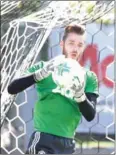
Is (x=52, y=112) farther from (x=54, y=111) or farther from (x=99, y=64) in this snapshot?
(x=99, y=64)

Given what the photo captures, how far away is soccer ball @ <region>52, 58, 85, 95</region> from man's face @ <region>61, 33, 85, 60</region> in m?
0.10

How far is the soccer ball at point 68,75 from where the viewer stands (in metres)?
1.33

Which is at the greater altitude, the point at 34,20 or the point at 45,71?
the point at 34,20

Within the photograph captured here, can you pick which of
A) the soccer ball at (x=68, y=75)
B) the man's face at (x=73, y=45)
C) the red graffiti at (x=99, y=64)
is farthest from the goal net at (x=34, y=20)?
the soccer ball at (x=68, y=75)

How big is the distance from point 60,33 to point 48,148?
514 millimetres

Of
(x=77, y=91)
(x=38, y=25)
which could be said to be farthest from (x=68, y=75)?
(x=38, y=25)

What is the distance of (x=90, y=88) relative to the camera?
4.59 feet

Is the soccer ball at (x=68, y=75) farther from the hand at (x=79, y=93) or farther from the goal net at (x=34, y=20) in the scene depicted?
the goal net at (x=34, y=20)

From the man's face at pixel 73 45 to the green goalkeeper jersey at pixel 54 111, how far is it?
0.09 meters

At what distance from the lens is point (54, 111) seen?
1.38m

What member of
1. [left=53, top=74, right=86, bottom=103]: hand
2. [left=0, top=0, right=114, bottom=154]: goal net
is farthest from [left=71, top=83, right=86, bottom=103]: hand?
[left=0, top=0, right=114, bottom=154]: goal net

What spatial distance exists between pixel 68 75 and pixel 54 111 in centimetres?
11

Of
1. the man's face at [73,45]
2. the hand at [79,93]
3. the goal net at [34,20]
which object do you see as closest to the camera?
the hand at [79,93]

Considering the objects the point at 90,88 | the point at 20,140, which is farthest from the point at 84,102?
the point at 20,140
